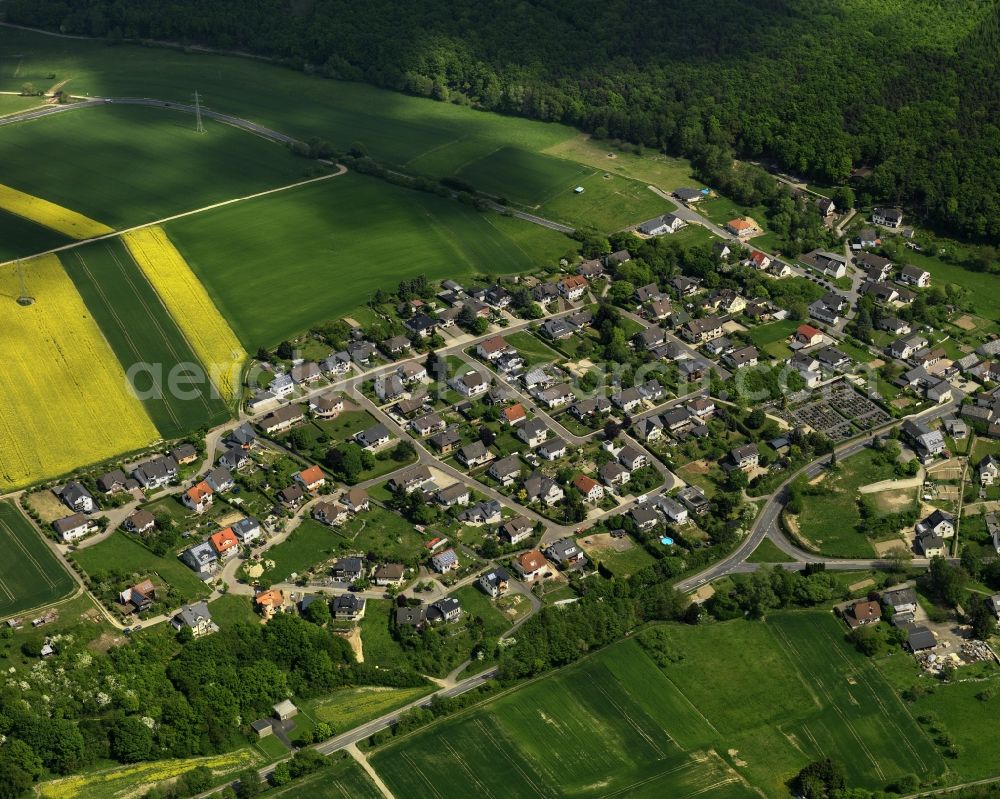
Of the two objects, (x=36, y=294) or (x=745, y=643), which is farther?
(x=36, y=294)

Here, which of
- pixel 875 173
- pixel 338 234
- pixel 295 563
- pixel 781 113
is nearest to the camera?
pixel 295 563

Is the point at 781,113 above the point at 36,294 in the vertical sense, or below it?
above

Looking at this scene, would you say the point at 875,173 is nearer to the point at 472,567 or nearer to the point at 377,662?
the point at 472,567

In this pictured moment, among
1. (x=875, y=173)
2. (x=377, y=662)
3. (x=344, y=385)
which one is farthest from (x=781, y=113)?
(x=377, y=662)

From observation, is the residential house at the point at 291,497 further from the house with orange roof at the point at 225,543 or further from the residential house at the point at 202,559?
the residential house at the point at 202,559

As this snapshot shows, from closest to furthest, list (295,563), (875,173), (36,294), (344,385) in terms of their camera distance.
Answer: (295,563) < (344,385) < (36,294) < (875,173)

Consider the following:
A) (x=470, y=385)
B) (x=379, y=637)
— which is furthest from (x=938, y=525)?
(x=379, y=637)

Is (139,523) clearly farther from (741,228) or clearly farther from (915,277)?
(915,277)
